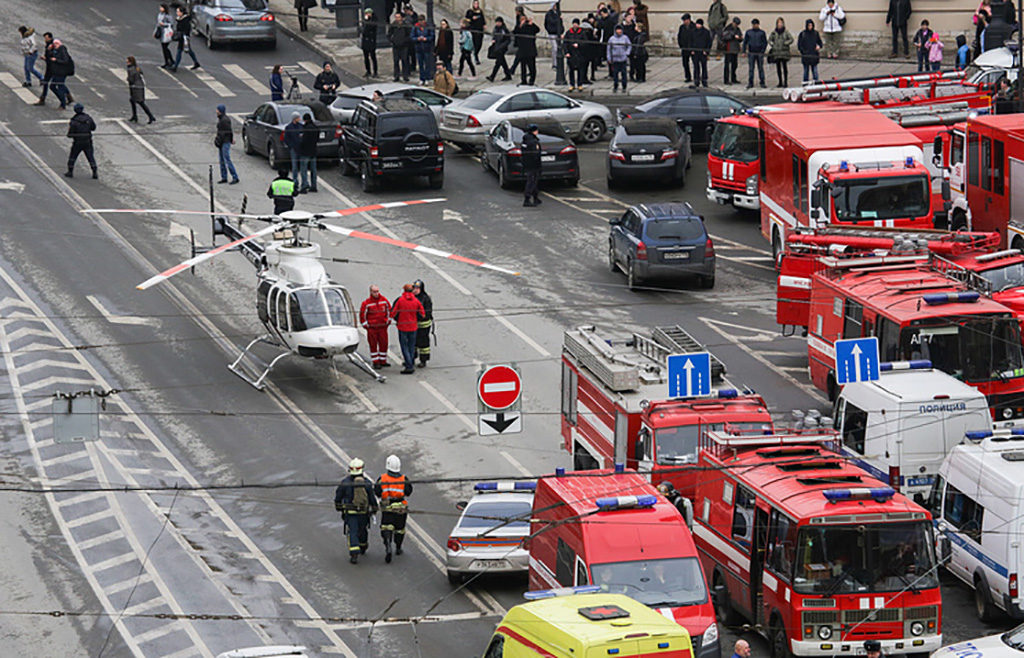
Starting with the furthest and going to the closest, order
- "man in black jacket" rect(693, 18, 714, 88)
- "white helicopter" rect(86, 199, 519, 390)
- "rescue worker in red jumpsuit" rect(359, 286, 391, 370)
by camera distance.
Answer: "man in black jacket" rect(693, 18, 714, 88), "rescue worker in red jumpsuit" rect(359, 286, 391, 370), "white helicopter" rect(86, 199, 519, 390)

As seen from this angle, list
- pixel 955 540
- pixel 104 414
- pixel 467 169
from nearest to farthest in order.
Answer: pixel 955 540 < pixel 104 414 < pixel 467 169

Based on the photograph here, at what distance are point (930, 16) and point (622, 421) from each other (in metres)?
31.0

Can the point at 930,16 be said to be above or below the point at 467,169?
above

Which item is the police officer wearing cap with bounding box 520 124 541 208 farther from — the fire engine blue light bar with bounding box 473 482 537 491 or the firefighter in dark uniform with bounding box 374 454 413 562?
the firefighter in dark uniform with bounding box 374 454 413 562

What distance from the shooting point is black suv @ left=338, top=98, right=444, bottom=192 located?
44531 mm

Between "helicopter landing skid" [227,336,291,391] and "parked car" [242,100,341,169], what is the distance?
39.5ft

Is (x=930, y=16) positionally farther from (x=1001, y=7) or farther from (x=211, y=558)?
(x=211, y=558)

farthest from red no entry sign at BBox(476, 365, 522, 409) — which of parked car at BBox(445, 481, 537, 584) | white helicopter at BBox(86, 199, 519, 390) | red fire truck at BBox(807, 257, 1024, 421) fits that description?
red fire truck at BBox(807, 257, 1024, 421)

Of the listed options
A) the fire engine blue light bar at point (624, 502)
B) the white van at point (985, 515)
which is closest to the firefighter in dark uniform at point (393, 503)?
the fire engine blue light bar at point (624, 502)

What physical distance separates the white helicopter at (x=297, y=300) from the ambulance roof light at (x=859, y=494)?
11198mm

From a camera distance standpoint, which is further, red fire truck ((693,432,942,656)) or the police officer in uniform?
the police officer in uniform

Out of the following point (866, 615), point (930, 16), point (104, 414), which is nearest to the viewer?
point (866, 615)

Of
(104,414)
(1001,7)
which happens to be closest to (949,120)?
(1001,7)

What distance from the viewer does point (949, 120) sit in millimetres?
41875
